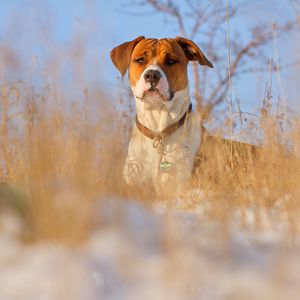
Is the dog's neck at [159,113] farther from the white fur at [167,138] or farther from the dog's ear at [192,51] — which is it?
the dog's ear at [192,51]

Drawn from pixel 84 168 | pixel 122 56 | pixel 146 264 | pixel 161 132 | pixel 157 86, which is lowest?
pixel 146 264

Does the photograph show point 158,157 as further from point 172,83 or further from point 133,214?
point 133,214

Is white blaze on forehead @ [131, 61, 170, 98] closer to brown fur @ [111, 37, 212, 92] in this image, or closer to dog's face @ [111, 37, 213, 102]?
dog's face @ [111, 37, 213, 102]

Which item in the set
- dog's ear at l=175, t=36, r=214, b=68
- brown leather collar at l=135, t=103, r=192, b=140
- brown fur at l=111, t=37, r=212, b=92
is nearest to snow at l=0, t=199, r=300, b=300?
brown leather collar at l=135, t=103, r=192, b=140

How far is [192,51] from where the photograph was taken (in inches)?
199

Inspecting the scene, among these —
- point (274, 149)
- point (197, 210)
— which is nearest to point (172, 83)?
point (274, 149)

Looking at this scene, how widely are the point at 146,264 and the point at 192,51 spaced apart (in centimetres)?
358

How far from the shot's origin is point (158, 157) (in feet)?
14.6

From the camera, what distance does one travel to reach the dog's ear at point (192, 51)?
4848 millimetres

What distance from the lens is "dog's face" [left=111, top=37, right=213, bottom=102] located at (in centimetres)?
447

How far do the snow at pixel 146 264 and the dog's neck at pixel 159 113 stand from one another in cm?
258

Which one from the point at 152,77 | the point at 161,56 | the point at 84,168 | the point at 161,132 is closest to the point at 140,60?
the point at 161,56

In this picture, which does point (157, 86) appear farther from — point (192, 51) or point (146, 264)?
point (146, 264)

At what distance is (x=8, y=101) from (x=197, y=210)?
2223mm
